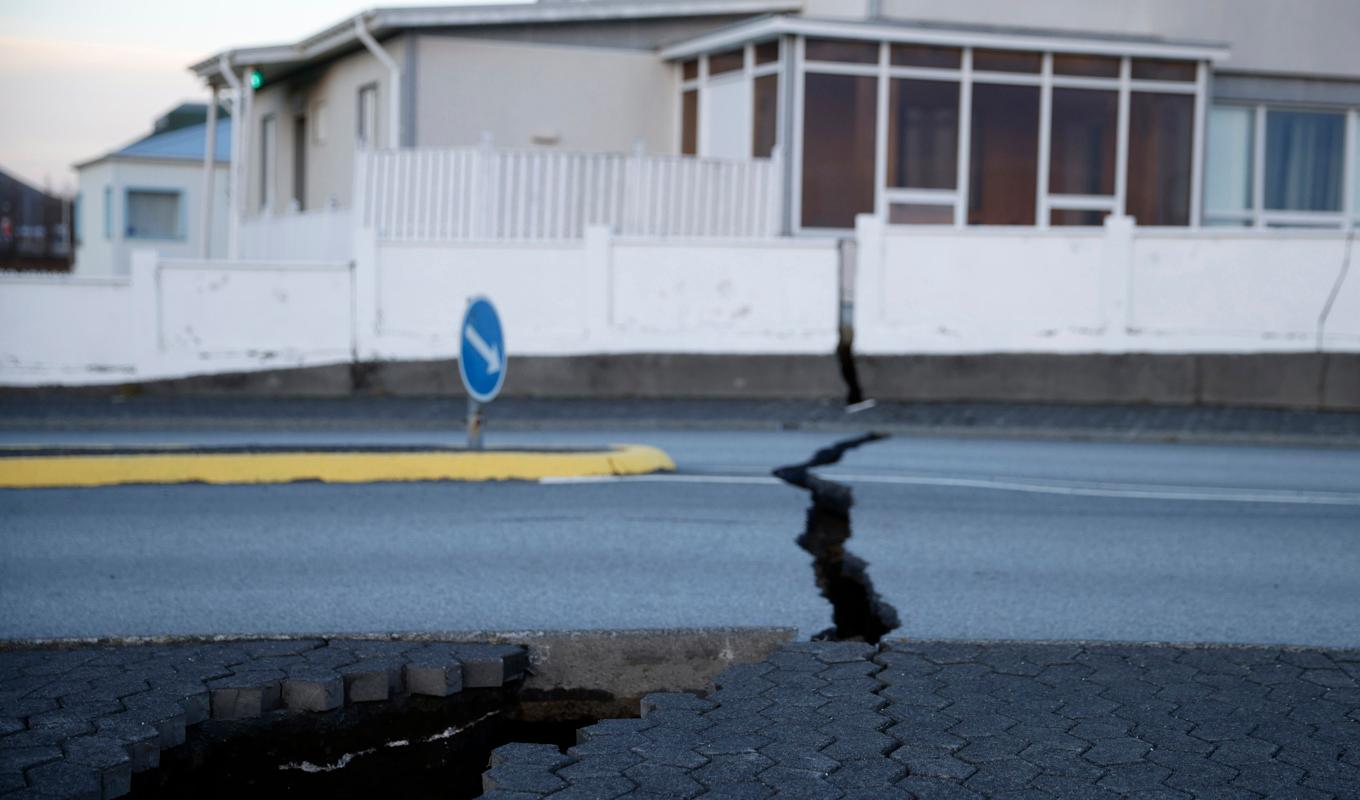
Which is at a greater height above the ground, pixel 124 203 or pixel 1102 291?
pixel 124 203

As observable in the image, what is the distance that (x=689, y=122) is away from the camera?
21656 millimetres

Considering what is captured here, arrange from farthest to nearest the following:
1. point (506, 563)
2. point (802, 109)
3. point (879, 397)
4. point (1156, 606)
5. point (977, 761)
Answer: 1. point (802, 109)
2. point (879, 397)
3. point (506, 563)
4. point (1156, 606)
5. point (977, 761)

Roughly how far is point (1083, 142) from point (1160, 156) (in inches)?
47.0

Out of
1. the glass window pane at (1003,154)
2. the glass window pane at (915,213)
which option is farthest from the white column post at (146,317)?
the glass window pane at (1003,154)

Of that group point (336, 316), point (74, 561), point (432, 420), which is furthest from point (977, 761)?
point (336, 316)

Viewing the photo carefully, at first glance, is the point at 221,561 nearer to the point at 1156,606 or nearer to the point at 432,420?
the point at 1156,606

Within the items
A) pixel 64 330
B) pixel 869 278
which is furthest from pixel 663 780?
pixel 64 330

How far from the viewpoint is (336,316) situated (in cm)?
1608

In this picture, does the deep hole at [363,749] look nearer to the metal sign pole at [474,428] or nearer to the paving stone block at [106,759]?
the paving stone block at [106,759]

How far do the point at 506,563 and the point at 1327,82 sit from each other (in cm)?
A: 1984

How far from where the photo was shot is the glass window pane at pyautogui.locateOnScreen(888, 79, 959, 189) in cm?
2022

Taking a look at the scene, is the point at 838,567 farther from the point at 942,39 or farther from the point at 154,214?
the point at 154,214

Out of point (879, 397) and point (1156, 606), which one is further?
point (879, 397)

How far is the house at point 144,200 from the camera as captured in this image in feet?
123
